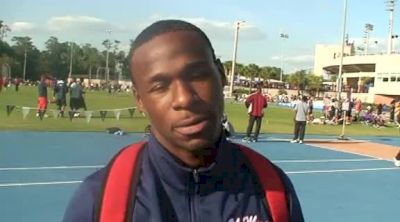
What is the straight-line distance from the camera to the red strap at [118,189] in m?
1.41

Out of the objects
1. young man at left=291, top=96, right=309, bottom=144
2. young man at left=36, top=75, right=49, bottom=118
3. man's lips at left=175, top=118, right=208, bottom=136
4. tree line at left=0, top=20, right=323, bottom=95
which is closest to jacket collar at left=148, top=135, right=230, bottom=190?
man's lips at left=175, top=118, right=208, bottom=136

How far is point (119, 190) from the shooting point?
1.46 metres

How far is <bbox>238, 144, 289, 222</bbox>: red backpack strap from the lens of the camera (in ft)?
5.16

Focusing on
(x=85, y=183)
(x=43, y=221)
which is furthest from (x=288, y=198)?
(x=43, y=221)

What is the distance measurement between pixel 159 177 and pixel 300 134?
1802 cm

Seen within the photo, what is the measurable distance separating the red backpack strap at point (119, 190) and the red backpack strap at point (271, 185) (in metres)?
0.36

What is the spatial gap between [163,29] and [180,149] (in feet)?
1.13

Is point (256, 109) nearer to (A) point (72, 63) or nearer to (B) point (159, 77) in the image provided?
(B) point (159, 77)

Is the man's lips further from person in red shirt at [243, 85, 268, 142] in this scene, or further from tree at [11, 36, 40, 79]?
tree at [11, 36, 40, 79]

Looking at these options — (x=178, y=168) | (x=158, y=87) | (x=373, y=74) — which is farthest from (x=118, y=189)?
(x=373, y=74)

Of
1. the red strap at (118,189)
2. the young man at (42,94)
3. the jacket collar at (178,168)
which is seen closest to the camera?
the red strap at (118,189)

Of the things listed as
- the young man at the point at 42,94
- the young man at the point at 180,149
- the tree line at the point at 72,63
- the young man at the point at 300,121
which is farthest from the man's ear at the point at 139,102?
the tree line at the point at 72,63

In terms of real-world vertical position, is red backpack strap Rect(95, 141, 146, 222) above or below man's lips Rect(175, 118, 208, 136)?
below

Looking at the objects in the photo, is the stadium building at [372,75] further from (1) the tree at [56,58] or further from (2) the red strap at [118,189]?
(2) the red strap at [118,189]
